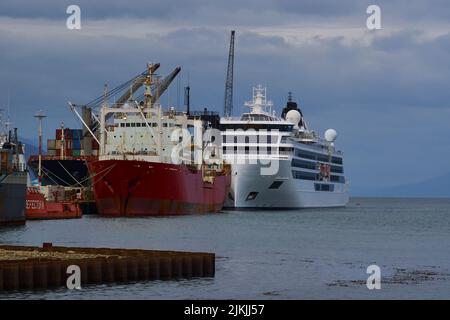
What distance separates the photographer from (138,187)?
10131cm

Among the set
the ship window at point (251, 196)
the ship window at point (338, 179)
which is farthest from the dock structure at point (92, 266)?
the ship window at point (338, 179)

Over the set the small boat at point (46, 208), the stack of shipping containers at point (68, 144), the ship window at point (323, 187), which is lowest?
the small boat at point (46, 208)

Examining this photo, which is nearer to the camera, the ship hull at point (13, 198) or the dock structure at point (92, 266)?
the dock structure at point (92, 266)

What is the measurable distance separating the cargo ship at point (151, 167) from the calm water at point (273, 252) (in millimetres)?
3068

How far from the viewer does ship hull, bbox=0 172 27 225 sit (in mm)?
80438

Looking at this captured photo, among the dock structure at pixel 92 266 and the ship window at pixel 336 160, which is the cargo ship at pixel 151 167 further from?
the dock structure at pixel 92 266

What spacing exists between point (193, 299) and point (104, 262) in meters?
4.57

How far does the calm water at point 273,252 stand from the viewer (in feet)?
147

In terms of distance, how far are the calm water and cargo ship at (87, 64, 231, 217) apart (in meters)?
3.07

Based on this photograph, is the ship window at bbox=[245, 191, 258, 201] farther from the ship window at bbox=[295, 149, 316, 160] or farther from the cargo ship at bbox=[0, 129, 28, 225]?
the cargo ship at bbox=[0, 129, 28, 225]

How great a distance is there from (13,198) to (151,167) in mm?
21017

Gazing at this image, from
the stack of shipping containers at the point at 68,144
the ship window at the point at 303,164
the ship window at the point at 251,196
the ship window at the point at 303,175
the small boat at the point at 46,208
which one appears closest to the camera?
the small boat at the point at 46,208

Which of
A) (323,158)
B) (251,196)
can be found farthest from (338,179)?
(251,196)

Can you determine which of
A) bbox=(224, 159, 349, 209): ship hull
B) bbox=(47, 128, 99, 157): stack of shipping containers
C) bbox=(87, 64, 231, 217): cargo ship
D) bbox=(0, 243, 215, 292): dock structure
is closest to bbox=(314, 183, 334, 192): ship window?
bbox=(224, 159, 349, 209): ship hull
